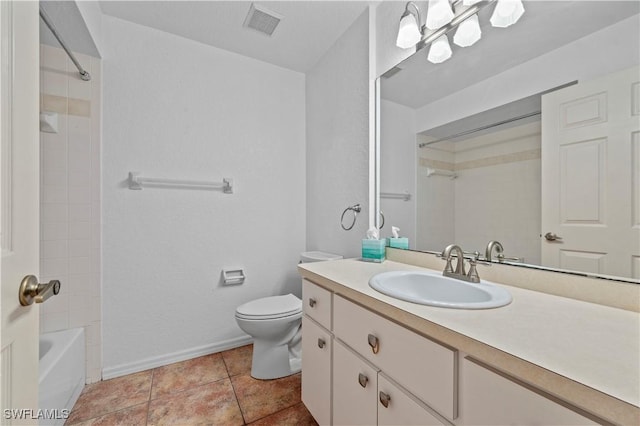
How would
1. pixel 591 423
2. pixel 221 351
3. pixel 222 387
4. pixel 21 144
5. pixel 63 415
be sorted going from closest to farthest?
pixel 591 423 < pixel 21 144 < pixel 63 415 < pixel 222 387 < pixel 221 351

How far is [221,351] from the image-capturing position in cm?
204

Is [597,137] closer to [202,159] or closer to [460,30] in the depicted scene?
[460,30]

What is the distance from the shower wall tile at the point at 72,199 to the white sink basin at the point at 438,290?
1790 millimetres

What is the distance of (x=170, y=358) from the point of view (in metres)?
1.88

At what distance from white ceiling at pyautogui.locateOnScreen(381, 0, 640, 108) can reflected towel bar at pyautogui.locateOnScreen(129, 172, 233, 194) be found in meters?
1.38

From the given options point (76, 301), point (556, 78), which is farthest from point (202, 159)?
point (556, 78)

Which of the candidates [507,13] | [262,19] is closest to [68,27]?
[262,19]

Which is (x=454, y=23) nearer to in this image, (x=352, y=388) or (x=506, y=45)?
(x=506, y=45)

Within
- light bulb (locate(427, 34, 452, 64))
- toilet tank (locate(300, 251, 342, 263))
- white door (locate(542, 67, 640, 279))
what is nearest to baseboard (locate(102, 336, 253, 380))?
toilet tank (locate(300, 251, 342, 263))

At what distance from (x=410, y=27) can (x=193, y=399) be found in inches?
92.4

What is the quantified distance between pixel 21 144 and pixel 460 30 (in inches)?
63.1

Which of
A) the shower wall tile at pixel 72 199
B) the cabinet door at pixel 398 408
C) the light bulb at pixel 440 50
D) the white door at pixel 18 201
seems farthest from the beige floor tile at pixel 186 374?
the light bulb at pixel 440 50

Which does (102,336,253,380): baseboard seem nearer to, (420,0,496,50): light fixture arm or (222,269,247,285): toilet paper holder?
(222,269,247,285): toilet paper holder

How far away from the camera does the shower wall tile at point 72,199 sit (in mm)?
1554
